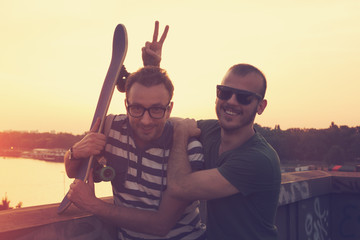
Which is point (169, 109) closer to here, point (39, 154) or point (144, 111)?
point (144, 111)

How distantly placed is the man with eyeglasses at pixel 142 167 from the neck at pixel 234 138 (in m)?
0.23

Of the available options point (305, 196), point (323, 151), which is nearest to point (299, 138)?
point (323, 151)

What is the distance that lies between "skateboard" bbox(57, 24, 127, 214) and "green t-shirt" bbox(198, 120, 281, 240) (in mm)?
919

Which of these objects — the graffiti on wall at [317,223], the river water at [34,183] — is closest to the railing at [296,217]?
the graffiti on wall at [317,223]

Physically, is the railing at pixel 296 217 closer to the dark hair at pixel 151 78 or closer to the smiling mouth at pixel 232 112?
the dark hair at pixel 151 78

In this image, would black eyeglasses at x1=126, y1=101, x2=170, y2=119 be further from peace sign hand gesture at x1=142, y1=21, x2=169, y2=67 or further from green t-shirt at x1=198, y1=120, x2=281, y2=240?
peace sign hand gesture at x1=142, y1=21, x2=169, y2=67

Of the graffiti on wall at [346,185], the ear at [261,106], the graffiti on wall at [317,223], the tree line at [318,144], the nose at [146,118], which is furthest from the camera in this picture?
the tree line at [318,144]

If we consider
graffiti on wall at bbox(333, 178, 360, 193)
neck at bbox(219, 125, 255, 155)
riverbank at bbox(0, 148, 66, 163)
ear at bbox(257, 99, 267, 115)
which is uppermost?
ear at bbox(257, 99, 267, 115)

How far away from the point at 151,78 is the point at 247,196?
107 cm

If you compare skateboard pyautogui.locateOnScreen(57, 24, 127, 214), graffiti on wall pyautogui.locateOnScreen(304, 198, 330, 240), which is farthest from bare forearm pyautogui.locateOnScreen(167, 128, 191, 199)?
graffiti on wall pyautogui.locateOnScreen(304, 198, 330, 240)

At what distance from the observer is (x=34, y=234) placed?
2.31 metres

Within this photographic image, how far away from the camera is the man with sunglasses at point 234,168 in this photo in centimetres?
256

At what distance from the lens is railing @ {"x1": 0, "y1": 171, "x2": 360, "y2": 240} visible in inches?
93.7

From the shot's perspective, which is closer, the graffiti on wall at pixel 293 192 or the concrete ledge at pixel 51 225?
the concrete ledge at pixel 51 225
